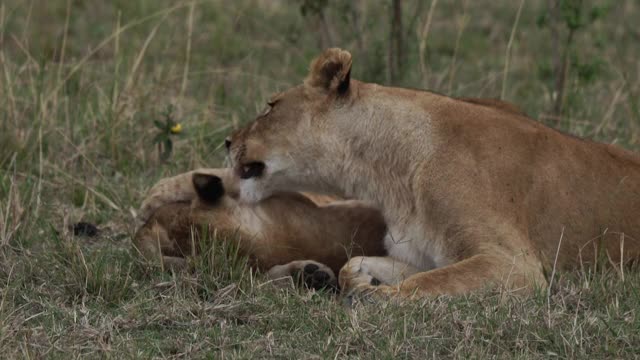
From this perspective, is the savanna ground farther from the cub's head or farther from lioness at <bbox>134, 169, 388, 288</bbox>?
the cub's head

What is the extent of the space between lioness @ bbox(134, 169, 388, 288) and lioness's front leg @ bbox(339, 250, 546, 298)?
0.28 meters

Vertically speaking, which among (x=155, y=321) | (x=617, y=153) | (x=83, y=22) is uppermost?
(x=617, y=153)

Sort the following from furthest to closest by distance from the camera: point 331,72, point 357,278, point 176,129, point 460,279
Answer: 1. point 176,129
2. point 331,72
3. point 357,278
4. point 460,279

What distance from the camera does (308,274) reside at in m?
4.90

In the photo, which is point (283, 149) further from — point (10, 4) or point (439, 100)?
point (10, 4)

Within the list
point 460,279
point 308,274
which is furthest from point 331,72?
point 460,279

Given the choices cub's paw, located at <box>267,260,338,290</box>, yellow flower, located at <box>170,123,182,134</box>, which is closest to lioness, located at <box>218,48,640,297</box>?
cub's paw, located at <box>267,260,338,290</box>

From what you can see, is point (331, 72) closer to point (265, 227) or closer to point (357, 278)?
point (265, 227)

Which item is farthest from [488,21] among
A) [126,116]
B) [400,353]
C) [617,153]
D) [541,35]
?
[400,353]

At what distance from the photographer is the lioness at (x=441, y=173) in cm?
482

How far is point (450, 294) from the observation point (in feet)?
14.9

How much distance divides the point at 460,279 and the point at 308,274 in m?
0.56

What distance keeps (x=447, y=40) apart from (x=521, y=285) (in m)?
5.09

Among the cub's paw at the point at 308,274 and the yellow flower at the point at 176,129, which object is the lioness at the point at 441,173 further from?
the yellow flower at the point at 176,129
